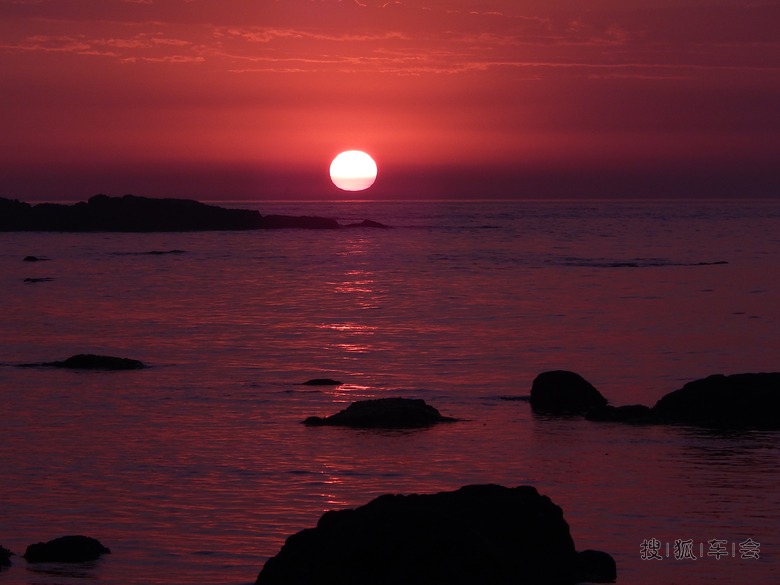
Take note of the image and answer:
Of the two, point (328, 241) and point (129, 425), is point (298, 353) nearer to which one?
point (129, 425)

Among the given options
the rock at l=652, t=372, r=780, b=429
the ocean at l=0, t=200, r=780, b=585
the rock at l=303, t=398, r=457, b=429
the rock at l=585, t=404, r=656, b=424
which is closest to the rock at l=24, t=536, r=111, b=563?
the ocean at l=0, t=200, r=780, b=585

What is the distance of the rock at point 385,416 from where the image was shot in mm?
20984

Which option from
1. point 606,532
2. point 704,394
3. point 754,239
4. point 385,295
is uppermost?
point 754,239

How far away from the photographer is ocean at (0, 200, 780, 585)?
1380 centimetres

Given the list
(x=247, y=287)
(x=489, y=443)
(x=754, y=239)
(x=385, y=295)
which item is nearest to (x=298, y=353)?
(x=489, y=443)

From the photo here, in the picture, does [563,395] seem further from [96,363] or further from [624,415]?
[96,363]

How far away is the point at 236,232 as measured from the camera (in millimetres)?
174250

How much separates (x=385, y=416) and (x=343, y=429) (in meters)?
0.88

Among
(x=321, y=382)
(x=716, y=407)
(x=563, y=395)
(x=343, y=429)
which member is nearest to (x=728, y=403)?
(x=716, y=407)

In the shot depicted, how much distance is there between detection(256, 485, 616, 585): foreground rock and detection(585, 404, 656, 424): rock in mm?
10693

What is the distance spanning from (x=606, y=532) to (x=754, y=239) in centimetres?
11552

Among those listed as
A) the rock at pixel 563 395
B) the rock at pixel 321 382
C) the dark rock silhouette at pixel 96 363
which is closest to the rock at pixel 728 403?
the rock at pixel 563 395

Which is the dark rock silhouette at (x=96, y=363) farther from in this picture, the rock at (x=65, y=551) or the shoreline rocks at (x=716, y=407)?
the rock at (x=65, y=551)

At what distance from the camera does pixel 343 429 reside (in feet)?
68.3
